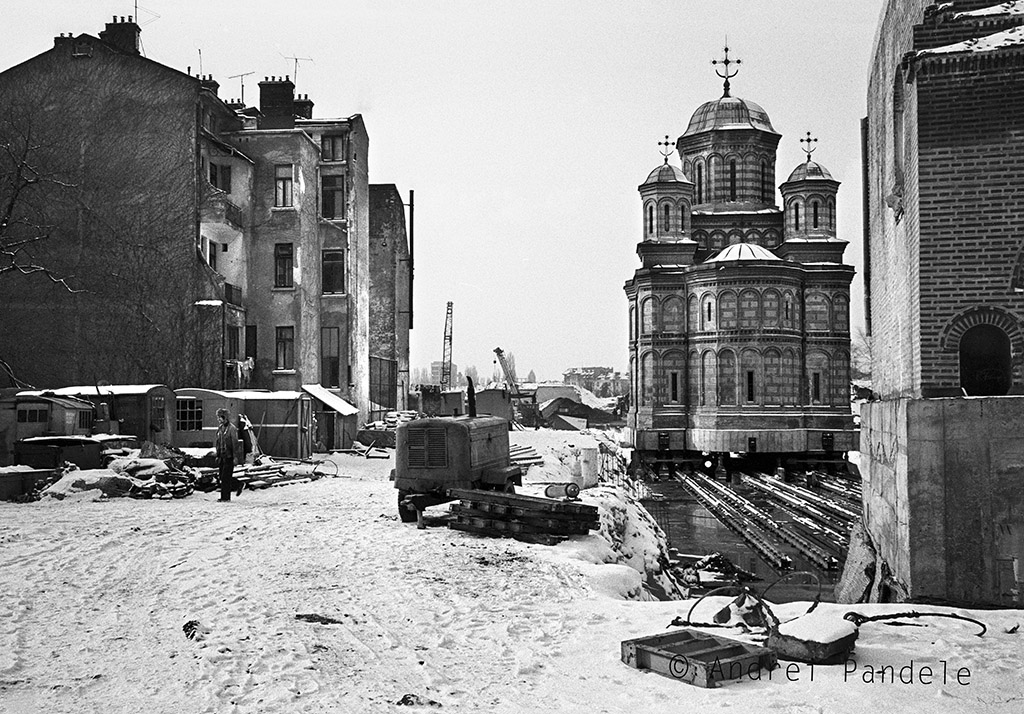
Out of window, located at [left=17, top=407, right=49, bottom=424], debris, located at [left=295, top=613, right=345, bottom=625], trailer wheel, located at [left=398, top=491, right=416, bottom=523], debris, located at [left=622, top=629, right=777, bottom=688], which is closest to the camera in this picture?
debris, located at [left=622, top=629, right=777, bottom=688]

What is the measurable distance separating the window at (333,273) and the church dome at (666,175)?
63.6 ft

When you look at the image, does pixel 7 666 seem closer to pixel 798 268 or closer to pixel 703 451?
pixel 703 451

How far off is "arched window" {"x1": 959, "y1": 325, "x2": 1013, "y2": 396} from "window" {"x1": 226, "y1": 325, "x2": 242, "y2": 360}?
25787mm

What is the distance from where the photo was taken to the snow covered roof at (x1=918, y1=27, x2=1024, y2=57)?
11155mm

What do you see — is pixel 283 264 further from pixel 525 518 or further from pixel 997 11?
pixel 997 11

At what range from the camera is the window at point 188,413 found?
26.9m

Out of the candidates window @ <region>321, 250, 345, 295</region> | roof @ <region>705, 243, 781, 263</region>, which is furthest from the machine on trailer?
roof @ <region>705, 243, 781, 263</region>

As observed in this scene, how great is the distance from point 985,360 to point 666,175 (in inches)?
1567

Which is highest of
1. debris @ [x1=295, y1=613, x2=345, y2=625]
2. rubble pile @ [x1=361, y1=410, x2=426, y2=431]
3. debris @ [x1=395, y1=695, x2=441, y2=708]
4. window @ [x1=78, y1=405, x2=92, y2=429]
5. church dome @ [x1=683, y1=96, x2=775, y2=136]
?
church dome @ [x1=683, y1=96, x2=775, y2=136]

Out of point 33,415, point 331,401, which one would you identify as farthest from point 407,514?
point 331,401

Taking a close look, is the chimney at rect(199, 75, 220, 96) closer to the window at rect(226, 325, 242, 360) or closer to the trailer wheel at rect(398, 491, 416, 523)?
the window at rect(226, 325, 242, 360)

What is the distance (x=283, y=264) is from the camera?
117ft

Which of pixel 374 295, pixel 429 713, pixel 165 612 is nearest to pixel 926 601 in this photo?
pixel 429 713

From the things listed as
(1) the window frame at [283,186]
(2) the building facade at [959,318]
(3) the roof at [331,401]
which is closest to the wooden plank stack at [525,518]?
(2) the building facade at [959,318]
